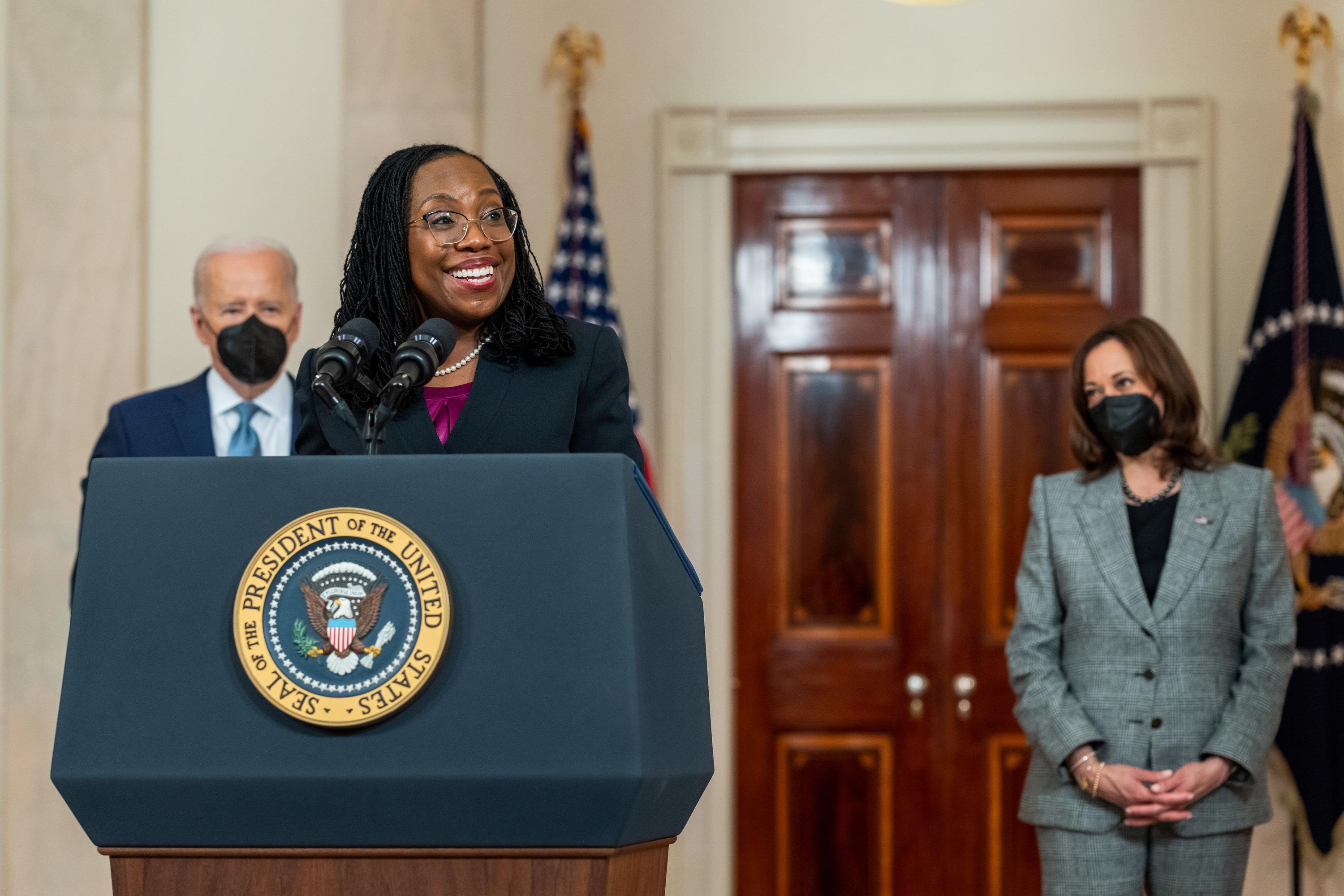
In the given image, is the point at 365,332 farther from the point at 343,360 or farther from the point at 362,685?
the point at 362,685

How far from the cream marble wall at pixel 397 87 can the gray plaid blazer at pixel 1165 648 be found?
2.23 m

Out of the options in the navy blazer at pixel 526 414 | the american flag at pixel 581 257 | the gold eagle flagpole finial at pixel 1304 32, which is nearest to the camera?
the navy blazer at pixel 526 414

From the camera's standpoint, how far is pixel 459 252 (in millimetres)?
1716

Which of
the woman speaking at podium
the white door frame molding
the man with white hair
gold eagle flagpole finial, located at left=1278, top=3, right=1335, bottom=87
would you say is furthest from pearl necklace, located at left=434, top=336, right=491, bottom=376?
gold eagle flagpole finial, located at left=1278, top=3, right=1335, bottom=87

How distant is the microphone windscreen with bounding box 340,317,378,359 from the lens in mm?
1547

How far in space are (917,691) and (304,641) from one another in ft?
12.5

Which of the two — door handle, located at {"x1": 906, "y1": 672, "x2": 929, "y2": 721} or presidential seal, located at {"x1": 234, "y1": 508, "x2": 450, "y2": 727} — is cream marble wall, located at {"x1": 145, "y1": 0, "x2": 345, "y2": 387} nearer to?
door handle, located at {"x1": 906, "y1": 672, "x2": 929, "y2": 721}

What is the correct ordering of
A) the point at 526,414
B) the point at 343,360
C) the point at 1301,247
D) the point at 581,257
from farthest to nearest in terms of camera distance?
1. the point at 581,257
2. the point at 1301,247
3. the point at 526,414
4. the point at 343,360

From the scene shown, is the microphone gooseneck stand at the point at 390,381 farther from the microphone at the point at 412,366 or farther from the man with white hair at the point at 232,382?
the man with white hair at the point at 232,382

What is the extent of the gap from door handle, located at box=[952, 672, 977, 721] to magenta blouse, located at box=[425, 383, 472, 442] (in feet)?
11.3

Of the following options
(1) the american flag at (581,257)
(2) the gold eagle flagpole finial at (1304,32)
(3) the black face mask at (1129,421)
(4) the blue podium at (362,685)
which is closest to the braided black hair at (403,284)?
(4) the blue podium at (362,685)

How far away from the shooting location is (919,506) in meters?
4.94

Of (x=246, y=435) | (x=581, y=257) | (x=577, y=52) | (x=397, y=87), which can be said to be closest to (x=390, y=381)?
(x=246, y=435)

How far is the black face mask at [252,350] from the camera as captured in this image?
3080mm
